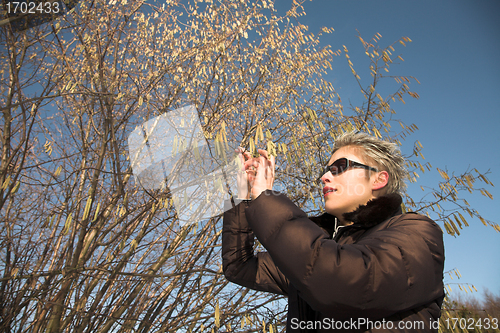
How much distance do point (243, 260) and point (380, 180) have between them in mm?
636

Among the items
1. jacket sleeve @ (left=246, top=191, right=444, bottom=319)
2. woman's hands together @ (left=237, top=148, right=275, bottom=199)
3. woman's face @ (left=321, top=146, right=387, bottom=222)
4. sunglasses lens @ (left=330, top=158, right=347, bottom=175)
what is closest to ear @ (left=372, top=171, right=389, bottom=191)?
woman's face @ (left=321, top=146, right=387, bottom=222)

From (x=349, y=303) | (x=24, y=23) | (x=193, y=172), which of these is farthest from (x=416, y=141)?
(x=24, y=23)

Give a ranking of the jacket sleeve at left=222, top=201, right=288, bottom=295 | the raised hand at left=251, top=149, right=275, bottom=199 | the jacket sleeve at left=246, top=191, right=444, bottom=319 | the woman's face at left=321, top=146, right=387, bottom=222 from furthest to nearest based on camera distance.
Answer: the jacket sleeve at left=222, top=201, right=288, bottom=295
the woman's face at left=321, top=146, right=387, bottom=222
the raised hand at left=251, top=149, right=275, bottom=199
the jacket sleeve at left=246, top=191, right=444, bottom=319

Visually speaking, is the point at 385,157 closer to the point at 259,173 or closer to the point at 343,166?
the point at 343,166

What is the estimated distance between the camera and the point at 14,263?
2.98m

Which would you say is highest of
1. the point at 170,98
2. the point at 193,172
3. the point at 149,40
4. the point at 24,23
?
the point at 149,40

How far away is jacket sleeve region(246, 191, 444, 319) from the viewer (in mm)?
637

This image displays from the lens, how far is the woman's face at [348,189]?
1012 mm

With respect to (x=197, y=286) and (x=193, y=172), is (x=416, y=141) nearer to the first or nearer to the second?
(x=193, y=172)

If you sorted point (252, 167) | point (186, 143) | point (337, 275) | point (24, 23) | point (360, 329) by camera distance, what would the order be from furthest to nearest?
point (24, 23), point (186, 143), point (252, 167), point (360, 329), point (337, 275)

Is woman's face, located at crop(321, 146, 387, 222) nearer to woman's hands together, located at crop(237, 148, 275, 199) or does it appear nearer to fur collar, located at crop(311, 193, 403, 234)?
fur collar, located at crop(311, 193, 403, 234)

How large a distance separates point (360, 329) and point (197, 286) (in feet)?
7.33

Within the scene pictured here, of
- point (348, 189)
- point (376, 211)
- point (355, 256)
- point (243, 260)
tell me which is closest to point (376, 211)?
point (376, 211)

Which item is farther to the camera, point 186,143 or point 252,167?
point 186,143
